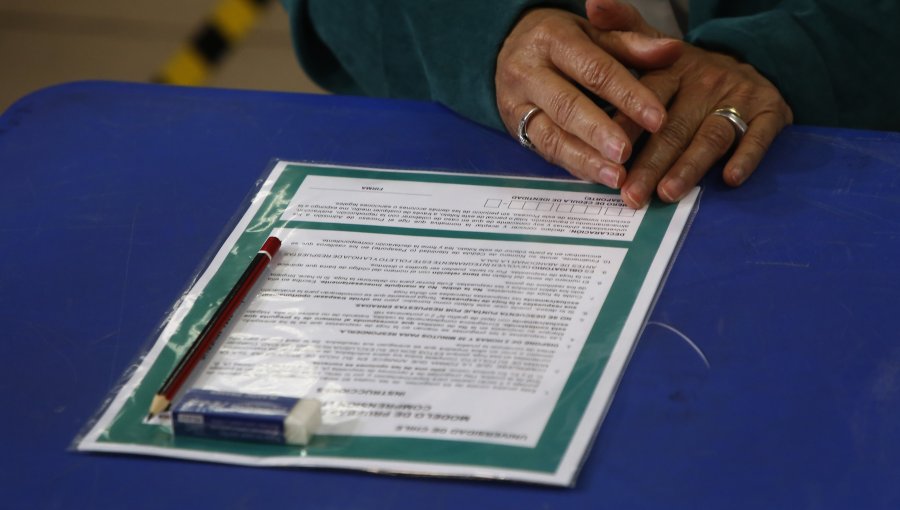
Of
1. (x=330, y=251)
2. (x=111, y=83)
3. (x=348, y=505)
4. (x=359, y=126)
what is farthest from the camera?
(x=111, y=83)

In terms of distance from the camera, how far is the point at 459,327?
797 mm

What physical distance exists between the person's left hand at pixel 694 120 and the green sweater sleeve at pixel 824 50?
0.07 feet

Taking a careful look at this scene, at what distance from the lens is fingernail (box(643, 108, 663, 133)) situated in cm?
98

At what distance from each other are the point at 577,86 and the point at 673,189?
0.60ft

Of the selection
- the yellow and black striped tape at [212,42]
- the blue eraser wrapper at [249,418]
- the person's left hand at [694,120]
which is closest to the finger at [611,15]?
the person's left hand at [694,120]

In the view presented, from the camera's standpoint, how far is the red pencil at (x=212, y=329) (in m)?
0.75

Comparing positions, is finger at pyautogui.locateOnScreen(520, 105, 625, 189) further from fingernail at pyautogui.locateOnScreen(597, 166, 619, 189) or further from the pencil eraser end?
the pencil eraser end

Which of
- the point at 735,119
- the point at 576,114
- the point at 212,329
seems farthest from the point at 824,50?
the point at 212,329

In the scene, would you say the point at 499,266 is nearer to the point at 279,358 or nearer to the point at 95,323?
the point at 279,358

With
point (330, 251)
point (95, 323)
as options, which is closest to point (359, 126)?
point (330, 251)

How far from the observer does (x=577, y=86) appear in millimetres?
1081

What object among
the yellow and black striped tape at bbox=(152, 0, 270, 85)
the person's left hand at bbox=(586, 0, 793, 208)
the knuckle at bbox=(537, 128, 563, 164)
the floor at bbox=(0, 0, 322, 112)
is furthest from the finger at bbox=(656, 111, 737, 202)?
the yellow and black striped tape at bbox=(152, 0, 270, 85)

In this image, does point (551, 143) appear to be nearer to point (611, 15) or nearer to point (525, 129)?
point (525, 129)

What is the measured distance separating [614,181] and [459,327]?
9.6 inches
